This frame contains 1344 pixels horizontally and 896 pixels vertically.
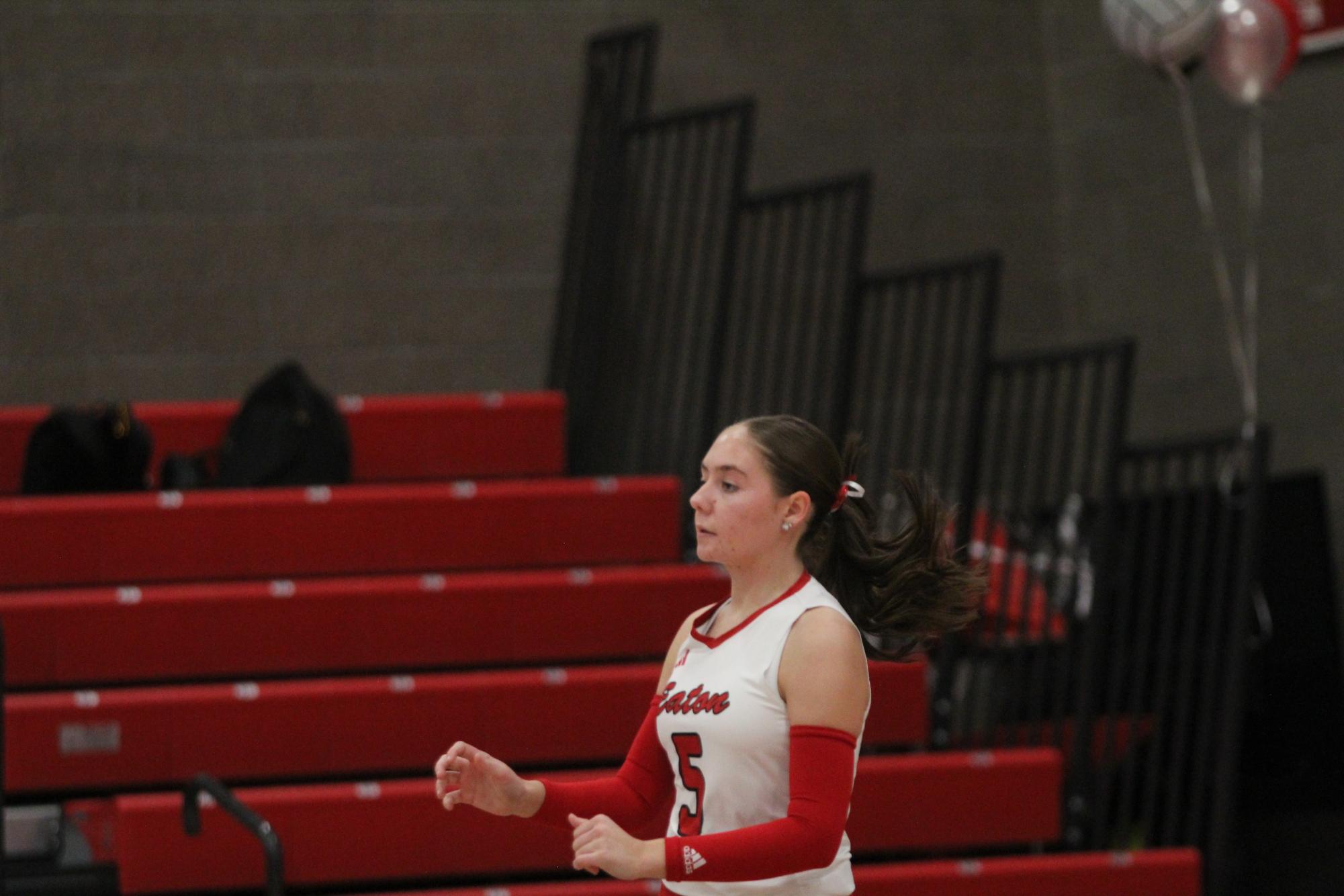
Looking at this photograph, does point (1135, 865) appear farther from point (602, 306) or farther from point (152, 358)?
point (152, 358)

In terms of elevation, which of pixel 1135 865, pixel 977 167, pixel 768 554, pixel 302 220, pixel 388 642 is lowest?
pixel 1135 865

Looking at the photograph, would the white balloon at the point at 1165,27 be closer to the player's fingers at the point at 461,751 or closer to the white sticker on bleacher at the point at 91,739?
the white sticker on bleacher at the point at 91,739

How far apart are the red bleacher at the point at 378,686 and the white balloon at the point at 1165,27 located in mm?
1718

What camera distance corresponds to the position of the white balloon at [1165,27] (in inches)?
180

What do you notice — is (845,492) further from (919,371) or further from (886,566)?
(919,371)

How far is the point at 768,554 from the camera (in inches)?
84.9

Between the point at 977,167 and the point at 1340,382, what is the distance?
1.44 meters

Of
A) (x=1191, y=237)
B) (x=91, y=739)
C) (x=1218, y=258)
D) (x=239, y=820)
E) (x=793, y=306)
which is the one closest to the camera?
(x=239, y=820)

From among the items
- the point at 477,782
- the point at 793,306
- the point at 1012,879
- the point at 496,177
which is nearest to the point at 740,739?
the point at 477,782

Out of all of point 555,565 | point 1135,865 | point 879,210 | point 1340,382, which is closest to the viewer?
point 1135,865

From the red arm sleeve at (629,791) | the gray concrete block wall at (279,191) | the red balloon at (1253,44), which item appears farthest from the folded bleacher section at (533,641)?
the red arm sleeve at (629,791)

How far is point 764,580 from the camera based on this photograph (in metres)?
2.17

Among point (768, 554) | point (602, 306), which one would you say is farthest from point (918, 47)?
point (768, 554)

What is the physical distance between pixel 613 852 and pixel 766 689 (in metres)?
0.30
